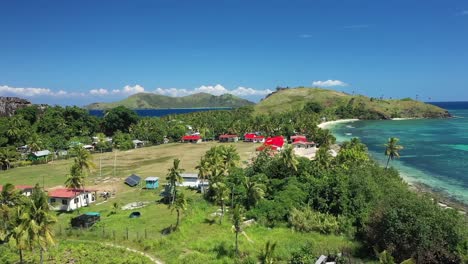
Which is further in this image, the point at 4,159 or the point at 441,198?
the point at 4,159

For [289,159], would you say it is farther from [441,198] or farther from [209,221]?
[441,198]

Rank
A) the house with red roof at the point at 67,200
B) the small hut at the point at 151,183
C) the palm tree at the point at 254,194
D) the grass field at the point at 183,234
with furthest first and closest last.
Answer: the small hut at the point at 151,183 → the house with red roof at the point at 67,200 → the palm tree at the point at 254,194 → the grass field at the point at 183,234

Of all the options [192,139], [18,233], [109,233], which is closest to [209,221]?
[109,233]

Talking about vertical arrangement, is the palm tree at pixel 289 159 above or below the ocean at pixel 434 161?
above

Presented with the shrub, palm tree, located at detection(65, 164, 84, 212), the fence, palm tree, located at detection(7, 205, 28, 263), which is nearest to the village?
palm tree, located at detection(65, 164, 84, 212)

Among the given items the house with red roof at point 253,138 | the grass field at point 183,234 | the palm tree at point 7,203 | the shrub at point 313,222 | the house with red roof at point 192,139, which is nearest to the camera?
the grass field at point 183,234

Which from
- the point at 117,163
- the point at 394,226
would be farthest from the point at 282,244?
the point at 117,163

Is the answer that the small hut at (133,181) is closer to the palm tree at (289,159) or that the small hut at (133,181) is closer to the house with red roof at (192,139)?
the palm tree at (289,159)

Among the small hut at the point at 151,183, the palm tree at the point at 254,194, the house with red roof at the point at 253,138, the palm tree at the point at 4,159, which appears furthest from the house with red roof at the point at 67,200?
the house with red roof at the point at 253,138

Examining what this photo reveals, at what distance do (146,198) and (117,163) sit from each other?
36936mm

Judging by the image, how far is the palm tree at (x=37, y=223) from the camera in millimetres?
30312

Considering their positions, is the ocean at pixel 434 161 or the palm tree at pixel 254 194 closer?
the palm tree at pixel 254 194

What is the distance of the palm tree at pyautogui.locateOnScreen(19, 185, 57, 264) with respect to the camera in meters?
30.3

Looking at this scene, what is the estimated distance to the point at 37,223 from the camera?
3106 centimetres
